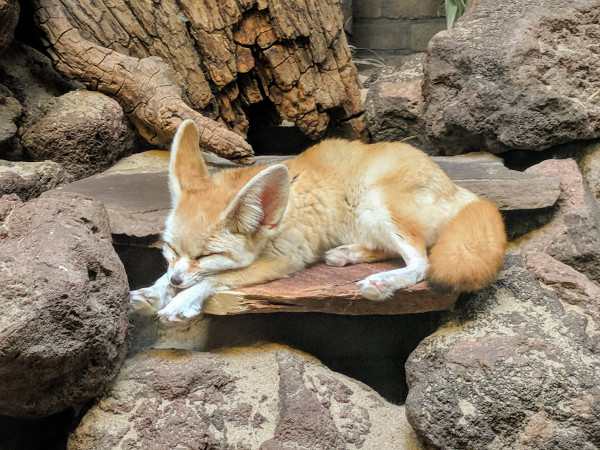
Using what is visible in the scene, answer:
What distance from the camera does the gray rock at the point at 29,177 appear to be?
3385 mm

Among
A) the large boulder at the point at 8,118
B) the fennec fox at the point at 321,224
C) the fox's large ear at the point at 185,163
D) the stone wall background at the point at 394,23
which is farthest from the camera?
the stone wall background at the point at 394,23

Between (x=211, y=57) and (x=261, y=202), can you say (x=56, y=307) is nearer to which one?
(x=261, y=202)

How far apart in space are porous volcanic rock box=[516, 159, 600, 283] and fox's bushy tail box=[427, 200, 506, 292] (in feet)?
2.22

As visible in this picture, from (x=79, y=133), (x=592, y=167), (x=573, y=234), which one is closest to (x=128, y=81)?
(x=79, y=133)

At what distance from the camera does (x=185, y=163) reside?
3.12 metres

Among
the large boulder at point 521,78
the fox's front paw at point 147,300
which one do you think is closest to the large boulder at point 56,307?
the fox's front paw at point 147,300

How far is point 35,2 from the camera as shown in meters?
4.05

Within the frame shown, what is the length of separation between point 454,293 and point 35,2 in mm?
3136

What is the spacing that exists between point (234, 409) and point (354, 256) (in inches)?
38.6

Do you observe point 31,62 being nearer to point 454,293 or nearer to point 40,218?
point 40,218

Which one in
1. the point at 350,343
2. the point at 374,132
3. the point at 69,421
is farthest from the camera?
the point at 374,132

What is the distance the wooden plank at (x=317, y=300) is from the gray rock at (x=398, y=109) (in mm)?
2108

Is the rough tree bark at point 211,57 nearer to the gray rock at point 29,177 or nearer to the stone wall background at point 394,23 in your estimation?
the gray rock at point 29,177

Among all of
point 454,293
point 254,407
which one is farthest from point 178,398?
point 454,293
